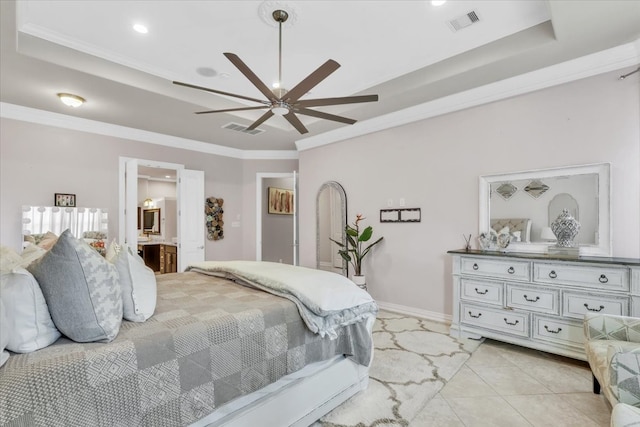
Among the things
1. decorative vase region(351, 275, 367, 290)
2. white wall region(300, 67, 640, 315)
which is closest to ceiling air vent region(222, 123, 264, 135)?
white wall region(300, 67, 640, 315)

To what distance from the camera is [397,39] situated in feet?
9.21

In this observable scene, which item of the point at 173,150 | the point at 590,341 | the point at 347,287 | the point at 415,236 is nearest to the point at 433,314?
the point at 415,236

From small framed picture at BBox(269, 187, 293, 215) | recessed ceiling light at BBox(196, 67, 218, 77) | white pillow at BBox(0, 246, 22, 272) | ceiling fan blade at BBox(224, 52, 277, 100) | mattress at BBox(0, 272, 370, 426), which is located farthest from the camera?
small framed picture at BBox(269, 187, 293, 215)

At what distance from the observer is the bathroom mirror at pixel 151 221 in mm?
8156

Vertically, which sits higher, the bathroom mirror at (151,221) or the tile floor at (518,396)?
the bathroom mirror at (151,221)

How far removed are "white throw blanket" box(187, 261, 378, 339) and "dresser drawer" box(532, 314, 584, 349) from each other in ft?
5.55

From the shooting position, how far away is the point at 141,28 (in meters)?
2.61

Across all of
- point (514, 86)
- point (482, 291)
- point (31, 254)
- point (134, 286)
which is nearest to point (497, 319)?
point (482, 291)

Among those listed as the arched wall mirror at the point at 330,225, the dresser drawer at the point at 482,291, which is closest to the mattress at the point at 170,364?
the dresser drawer at the point at 482,291

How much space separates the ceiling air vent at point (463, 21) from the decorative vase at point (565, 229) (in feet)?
6.33

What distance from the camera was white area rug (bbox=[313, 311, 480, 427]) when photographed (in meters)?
1.93

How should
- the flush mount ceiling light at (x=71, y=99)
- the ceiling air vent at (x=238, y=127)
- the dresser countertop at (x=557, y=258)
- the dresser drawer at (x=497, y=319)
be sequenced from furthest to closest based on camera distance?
1. the ceiling air vent at (x=238, y=127)
2. the flush mount ceiling light at (x=71, y=99)
3. the dresser drawer at (x=497, y=319)
4. the dresser countertop at (x=557, y=258)

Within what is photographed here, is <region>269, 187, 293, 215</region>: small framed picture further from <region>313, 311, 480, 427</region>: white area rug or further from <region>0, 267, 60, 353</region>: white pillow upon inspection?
<region>0, 267, 60, 353</region>: white pillow

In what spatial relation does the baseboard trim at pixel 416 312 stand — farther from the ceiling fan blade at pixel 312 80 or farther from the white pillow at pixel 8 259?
the white pillow at pixel 8 259
